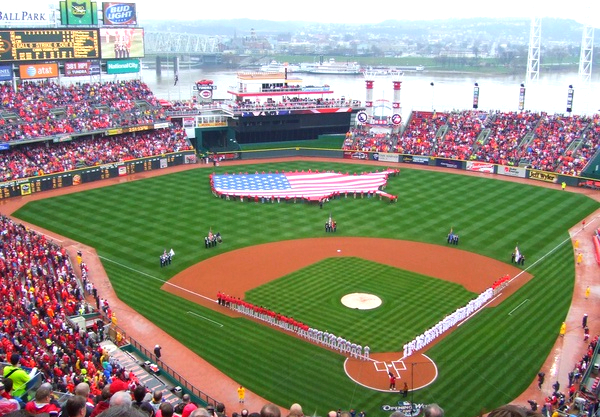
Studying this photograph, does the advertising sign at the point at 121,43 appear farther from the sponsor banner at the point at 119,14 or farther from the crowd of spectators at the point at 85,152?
the crowd of spectators at the point at 85,152

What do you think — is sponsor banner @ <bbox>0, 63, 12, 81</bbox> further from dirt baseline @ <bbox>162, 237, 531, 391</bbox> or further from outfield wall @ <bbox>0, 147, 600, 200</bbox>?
dirt baseline @ <bbox>162, 237, 531, 391</bbox>

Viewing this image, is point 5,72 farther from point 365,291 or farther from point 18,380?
point 18,380

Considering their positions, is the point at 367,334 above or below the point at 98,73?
below

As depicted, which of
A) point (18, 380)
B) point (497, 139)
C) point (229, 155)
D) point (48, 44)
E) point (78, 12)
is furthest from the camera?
point (229, 155)

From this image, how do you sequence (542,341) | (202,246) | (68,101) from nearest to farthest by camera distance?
(542,341)
(202,246)
(68,101)

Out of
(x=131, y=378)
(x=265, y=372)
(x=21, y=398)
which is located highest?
(x=21, y=398)

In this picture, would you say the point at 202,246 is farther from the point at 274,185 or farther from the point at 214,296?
the point at 274,185

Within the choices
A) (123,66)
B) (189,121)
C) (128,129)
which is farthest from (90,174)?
(123,66)

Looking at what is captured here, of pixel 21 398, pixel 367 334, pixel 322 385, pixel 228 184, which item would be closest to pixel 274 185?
pixel 228 184

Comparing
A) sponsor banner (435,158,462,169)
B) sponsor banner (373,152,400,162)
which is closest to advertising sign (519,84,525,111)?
sponsor banner (435,158,462,169)
